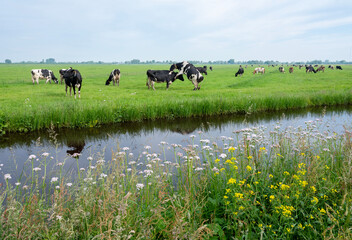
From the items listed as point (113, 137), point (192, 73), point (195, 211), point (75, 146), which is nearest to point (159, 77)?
point (192, 73)

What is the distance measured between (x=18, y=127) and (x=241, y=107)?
12017 mm

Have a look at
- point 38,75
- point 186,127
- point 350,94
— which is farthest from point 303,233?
point 38,75

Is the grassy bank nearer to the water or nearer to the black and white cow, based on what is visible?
the water

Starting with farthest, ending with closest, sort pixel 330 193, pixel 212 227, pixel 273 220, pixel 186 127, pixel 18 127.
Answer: pixel 186 127 < pixel 18 127 < pixel 330 193 < pixel 273 220 < pixel 212 227

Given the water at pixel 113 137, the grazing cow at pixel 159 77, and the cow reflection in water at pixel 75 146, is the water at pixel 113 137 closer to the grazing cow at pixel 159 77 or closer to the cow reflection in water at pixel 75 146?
the cow reflection in water at pixel 75 146

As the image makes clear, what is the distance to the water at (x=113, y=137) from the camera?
8009 mm

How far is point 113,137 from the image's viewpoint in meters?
10.7

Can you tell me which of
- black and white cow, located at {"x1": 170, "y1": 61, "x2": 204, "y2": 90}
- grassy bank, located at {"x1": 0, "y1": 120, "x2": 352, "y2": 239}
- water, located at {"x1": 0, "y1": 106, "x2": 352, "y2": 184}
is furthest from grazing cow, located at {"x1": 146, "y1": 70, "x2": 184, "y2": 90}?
grassy bank, located at {"x1": 0, "y1": 120, "x2": 352, "y2": 239}

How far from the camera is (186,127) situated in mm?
12539

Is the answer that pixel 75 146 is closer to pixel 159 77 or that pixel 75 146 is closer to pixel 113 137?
pixel 113 137

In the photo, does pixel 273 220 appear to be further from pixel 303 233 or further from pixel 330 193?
pixel 330 193

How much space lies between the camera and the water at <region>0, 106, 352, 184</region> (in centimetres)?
801

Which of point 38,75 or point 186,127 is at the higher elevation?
point 38,75

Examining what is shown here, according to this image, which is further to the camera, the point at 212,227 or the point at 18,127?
the point at 18,127
